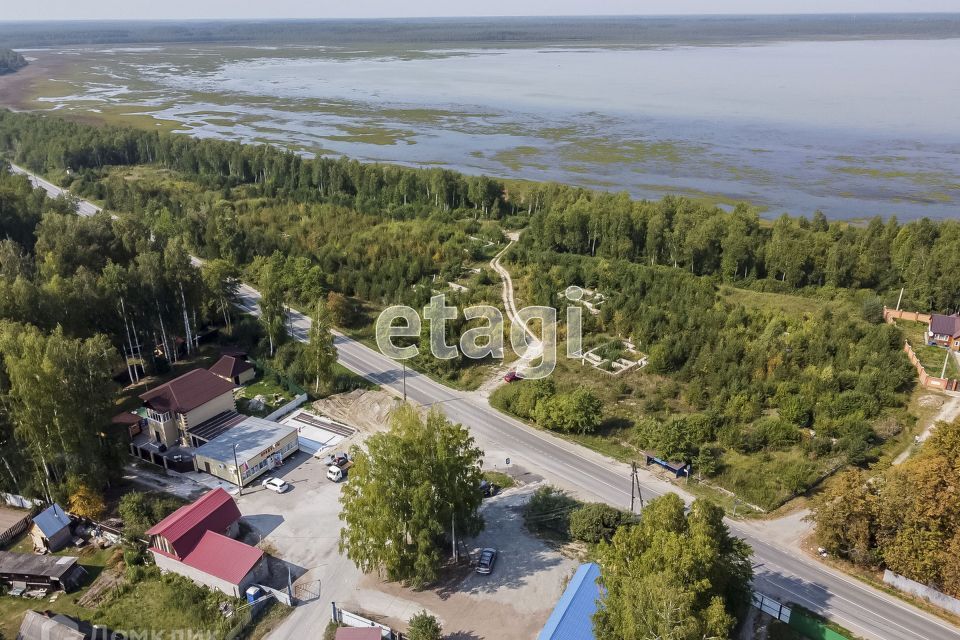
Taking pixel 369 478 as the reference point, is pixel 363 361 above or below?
below

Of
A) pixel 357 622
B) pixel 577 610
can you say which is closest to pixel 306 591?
pixel 357 622

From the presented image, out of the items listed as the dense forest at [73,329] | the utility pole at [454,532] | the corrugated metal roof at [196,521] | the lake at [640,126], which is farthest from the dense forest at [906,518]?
the lake at [640,126]

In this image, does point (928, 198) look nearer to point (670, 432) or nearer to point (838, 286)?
point (838, 286)

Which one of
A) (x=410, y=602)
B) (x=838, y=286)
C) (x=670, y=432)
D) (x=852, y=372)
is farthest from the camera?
(x=838, y=286)

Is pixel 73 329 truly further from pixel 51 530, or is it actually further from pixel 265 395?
pixel 51 530

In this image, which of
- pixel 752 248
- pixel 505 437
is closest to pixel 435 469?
pixel 505 437

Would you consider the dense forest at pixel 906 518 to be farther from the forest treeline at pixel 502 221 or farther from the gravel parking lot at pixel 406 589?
the forest treeline at pixel 502 221

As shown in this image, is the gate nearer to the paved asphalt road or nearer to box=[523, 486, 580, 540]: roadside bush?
box=[523, 486, 580, 540]: roadside bush
